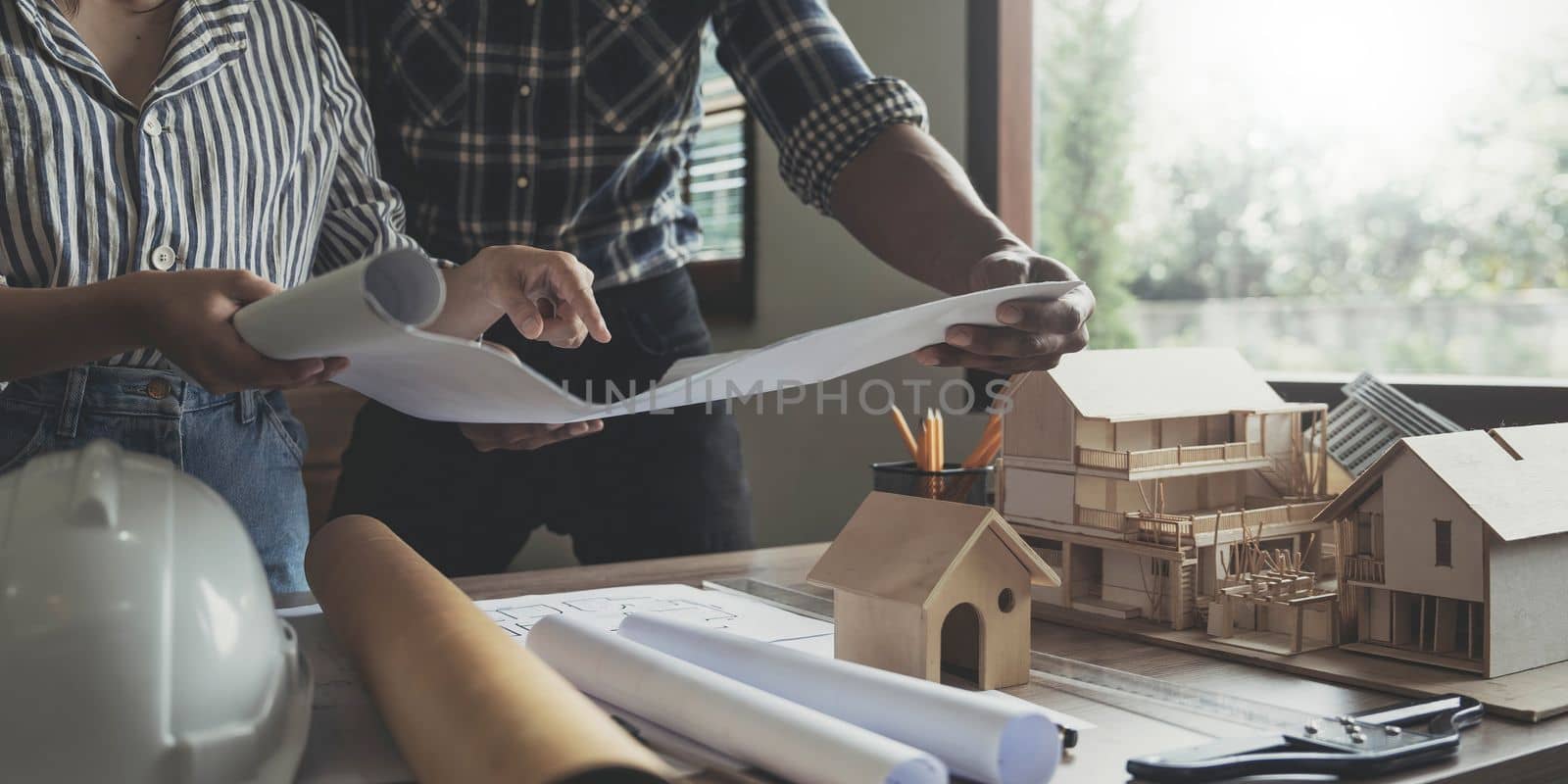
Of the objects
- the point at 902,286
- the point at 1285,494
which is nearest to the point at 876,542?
the point at 1285,494

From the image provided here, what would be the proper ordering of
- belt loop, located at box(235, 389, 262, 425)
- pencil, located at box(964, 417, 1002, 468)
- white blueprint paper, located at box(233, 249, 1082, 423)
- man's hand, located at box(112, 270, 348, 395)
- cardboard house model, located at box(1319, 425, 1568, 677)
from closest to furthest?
white blueprint paper, located at box(233, 249, 1082, 423)
man's hand, located at box(112, 270, 348, 395)
cardboard house model, located at box(1319, 425, 1568, 677)
belt loop, located at box(235, 389, 262, 425)
pencil, located at box(964, 417, 1002, 468)

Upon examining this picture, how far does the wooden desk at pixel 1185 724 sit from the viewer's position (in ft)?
1.97

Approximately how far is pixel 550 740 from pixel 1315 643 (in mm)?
617

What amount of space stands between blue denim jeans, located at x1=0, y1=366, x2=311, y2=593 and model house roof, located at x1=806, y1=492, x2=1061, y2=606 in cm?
51

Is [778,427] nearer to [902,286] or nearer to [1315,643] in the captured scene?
[902,286]

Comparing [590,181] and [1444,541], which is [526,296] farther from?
[1444,541]

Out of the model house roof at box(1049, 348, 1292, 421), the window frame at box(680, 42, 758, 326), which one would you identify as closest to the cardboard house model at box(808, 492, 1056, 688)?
the model house roof at box(1049, 348, 1292, 421)

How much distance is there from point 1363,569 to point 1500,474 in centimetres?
11

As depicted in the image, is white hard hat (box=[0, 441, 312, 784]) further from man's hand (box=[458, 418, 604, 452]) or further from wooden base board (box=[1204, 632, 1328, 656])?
wooden base board (box=[1204, 632, 1328, 656])

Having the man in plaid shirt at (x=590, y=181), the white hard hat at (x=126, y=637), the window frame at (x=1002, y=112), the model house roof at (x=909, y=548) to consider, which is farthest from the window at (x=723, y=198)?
the white hard hat at (x=126, y=637)

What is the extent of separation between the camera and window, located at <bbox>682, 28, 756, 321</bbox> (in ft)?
7.64

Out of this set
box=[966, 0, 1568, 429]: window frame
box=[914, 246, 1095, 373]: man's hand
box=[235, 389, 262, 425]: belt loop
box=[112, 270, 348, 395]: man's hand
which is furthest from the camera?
box=[966, 0, 1568, 429]: window frame

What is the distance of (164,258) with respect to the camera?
1.04 m

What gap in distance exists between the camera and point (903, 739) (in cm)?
58
